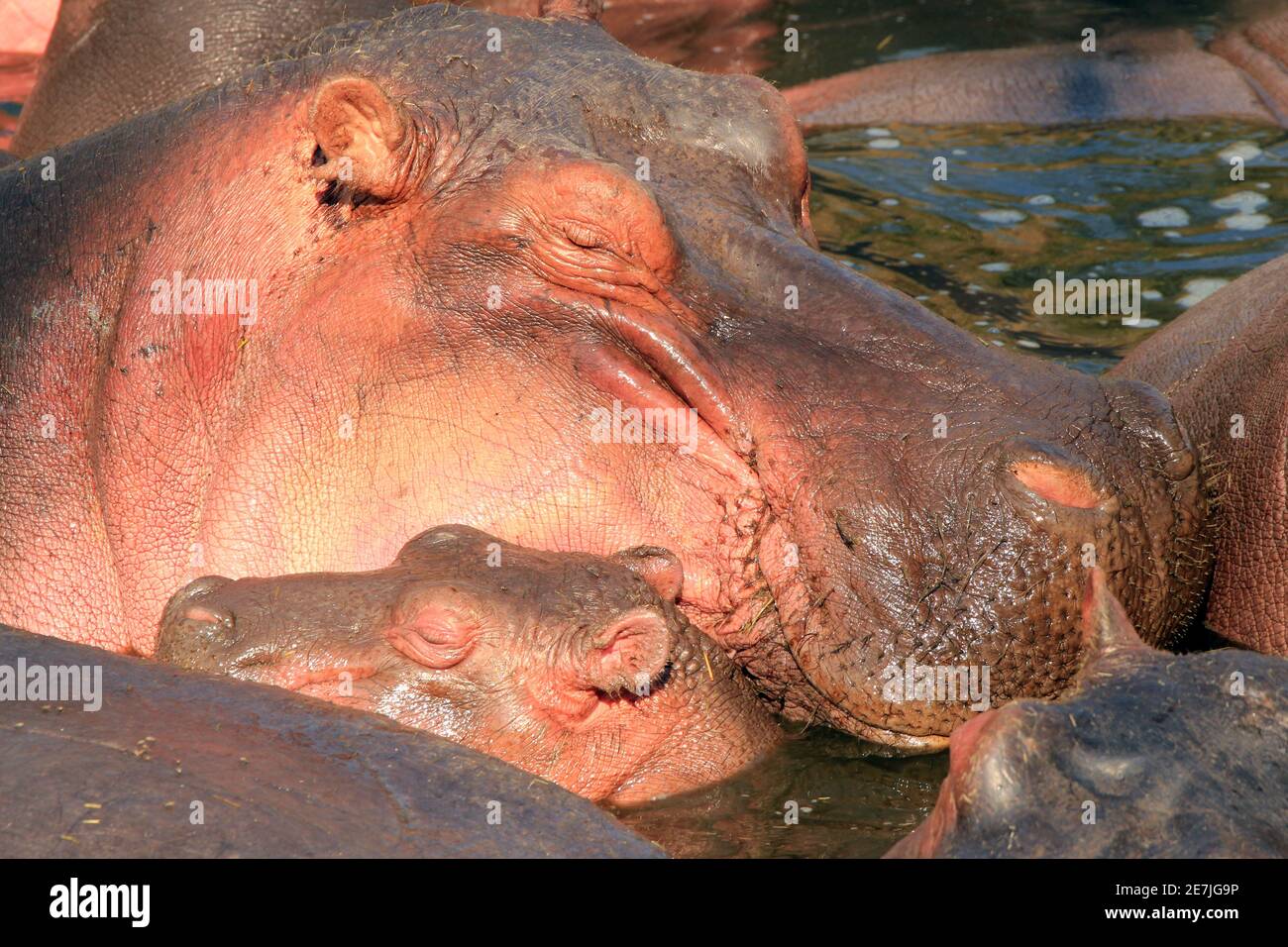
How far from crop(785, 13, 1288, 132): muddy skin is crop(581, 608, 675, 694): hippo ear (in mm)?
5504

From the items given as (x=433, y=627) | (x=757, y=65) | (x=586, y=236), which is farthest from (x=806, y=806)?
(x=757, y=65)

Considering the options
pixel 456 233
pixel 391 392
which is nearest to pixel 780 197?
pixel 456 233

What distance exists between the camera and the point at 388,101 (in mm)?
3525

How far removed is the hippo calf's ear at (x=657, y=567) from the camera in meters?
3.45

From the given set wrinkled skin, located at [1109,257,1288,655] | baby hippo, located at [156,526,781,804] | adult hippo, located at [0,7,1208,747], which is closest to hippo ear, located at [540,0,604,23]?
adult hippo, located at [0,7,1208,747]

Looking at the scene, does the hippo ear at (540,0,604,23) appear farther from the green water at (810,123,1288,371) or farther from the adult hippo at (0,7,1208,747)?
the green water at (810,123,1288,371)

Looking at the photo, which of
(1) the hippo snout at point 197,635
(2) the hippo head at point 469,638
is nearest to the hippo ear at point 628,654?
(2) the hippo head at point 469,638

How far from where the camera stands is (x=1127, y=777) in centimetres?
214

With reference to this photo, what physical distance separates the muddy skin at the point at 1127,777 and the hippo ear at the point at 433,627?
1.31 m

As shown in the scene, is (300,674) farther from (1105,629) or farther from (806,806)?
(1105,629)

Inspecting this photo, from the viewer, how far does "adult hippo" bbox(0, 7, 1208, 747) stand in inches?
130

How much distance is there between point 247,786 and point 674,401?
1.42 metres

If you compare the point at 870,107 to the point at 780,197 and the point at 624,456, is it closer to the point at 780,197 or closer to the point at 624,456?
the point at 780,197
